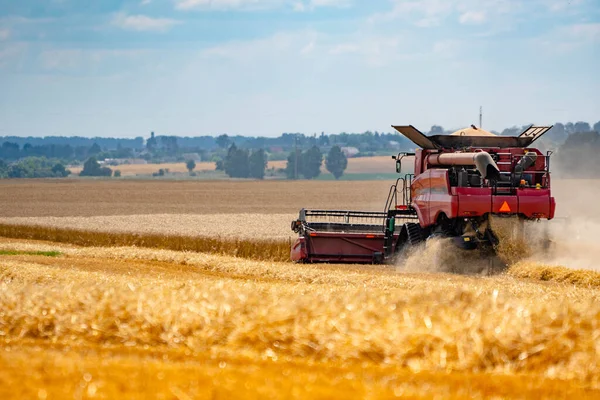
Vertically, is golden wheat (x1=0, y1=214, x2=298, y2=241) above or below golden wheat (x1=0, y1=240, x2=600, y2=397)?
below

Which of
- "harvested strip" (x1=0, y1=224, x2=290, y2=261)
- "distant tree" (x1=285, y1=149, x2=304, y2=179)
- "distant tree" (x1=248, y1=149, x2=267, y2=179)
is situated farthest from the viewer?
"distant tree" (x1=285, y1=149, x2=304, y2=179)

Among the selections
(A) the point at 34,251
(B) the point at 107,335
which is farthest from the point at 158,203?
(B) the point at 107,335

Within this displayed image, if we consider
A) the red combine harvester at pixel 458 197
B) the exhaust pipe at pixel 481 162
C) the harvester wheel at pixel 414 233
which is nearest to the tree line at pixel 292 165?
the red combine harvester at pixel 458 197

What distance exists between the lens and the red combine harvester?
18.7m

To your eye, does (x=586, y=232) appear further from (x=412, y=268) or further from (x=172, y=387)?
(x=172, y=387)

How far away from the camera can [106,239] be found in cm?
3177

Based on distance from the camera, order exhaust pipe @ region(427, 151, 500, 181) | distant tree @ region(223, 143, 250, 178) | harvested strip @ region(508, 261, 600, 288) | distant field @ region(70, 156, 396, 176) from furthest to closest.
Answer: distant field @ region(70, 156, 396, 176) → distant tree @ region(223, 143, 250, 178) → exhaust pipe @ region(427, 151, 500, 181) → harvested strip @ region(508, 261, 600, 288)

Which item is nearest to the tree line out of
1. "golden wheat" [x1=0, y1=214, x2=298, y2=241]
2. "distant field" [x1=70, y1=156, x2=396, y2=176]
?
"distant field" [x1=70, y1=156, x2=396, y2=176]

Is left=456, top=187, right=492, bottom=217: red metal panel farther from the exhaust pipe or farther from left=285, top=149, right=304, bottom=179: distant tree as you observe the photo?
left=285, top=149, right=304, bottom=179: distant tree

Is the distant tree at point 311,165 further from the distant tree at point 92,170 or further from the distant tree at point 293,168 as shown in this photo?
the distant tree at point 92,170

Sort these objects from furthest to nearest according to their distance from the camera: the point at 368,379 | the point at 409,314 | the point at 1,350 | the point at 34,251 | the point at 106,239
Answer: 1. the point at 106,239
2. the point at 34,251
3. the point at 409,314
4. the point at 1,350
5. the point at 368,379

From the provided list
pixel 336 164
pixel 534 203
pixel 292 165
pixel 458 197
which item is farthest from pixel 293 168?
pixel 458 197

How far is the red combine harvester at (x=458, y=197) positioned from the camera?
18.7 meters

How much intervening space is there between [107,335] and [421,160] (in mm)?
14266
